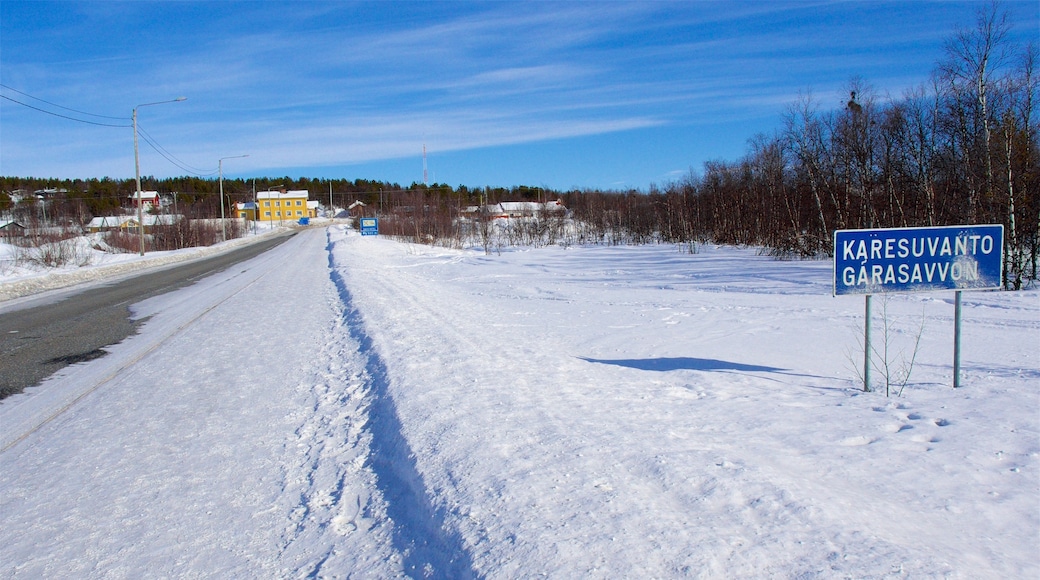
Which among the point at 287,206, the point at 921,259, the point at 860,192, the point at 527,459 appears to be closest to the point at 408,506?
the point at 527,459

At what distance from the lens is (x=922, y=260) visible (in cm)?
599

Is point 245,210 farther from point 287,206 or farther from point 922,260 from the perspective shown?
point 922,260

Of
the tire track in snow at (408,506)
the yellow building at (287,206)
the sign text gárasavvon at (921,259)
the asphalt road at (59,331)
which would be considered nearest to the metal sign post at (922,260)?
the sign text gárasavvon at (921,259)

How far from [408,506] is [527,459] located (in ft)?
2.73

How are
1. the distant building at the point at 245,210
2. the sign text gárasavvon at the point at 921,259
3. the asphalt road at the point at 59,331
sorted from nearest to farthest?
the sign text gárasavvon at the point at 921,259, the asphalt road at the point at 59,331, the distant building at the point at 245,210

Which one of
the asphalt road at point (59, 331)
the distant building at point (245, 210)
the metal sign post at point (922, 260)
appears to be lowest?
the asphalt road at point (59, 331)

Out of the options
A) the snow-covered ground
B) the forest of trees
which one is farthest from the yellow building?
the snow-covered ground

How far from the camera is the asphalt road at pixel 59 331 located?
7.94 metres

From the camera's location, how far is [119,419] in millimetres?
5820

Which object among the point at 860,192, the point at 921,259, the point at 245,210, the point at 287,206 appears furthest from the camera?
the point at 287,206

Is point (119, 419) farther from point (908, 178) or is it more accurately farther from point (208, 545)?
point (908, 178)

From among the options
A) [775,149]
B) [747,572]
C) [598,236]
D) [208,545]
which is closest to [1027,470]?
[747,572]

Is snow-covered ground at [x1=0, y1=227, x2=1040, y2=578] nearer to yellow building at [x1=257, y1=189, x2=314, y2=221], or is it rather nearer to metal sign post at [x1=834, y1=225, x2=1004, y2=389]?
metal sign post at [x1=834, y1=225, x2=1004, y2=389]

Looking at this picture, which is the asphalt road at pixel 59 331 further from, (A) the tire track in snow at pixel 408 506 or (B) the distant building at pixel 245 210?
(B) the distant building at pixel 245 210
